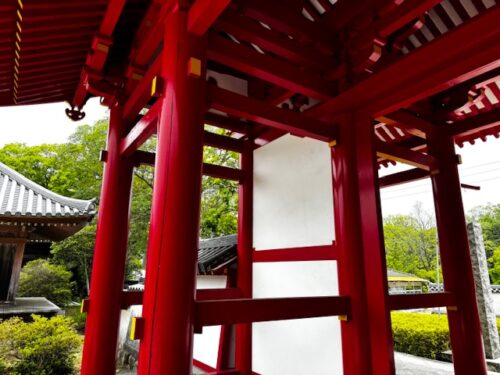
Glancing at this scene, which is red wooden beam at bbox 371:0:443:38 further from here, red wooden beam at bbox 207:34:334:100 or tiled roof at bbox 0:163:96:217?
tiled roof at bbox 0:163:96:217

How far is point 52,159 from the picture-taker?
1820cm

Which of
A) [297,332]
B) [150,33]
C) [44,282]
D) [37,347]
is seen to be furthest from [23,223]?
[44,282]

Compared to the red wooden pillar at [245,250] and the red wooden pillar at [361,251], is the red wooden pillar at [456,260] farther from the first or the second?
the red wooden pillar at [245,250]

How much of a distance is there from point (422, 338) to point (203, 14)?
29.0 feet

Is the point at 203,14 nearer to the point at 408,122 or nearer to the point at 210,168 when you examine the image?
the point at 210,168

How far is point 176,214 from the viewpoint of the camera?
2.08 m

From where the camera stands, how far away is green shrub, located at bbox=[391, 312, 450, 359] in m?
7.94

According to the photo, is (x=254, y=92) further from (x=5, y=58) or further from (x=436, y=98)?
(x=5, y=58)

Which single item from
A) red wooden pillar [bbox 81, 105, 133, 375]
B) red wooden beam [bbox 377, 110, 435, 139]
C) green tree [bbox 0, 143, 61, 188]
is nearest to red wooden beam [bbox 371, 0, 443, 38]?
red wooden beam [bbox 377, 110, 435, 139]

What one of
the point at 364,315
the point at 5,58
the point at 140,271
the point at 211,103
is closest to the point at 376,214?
the point at 364,315

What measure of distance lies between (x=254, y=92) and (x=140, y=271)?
15607mm

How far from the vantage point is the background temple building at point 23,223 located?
574 cm

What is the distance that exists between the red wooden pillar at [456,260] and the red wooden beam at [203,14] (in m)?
3.11

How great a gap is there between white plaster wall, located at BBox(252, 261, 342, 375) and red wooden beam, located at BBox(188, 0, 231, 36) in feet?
8.42
